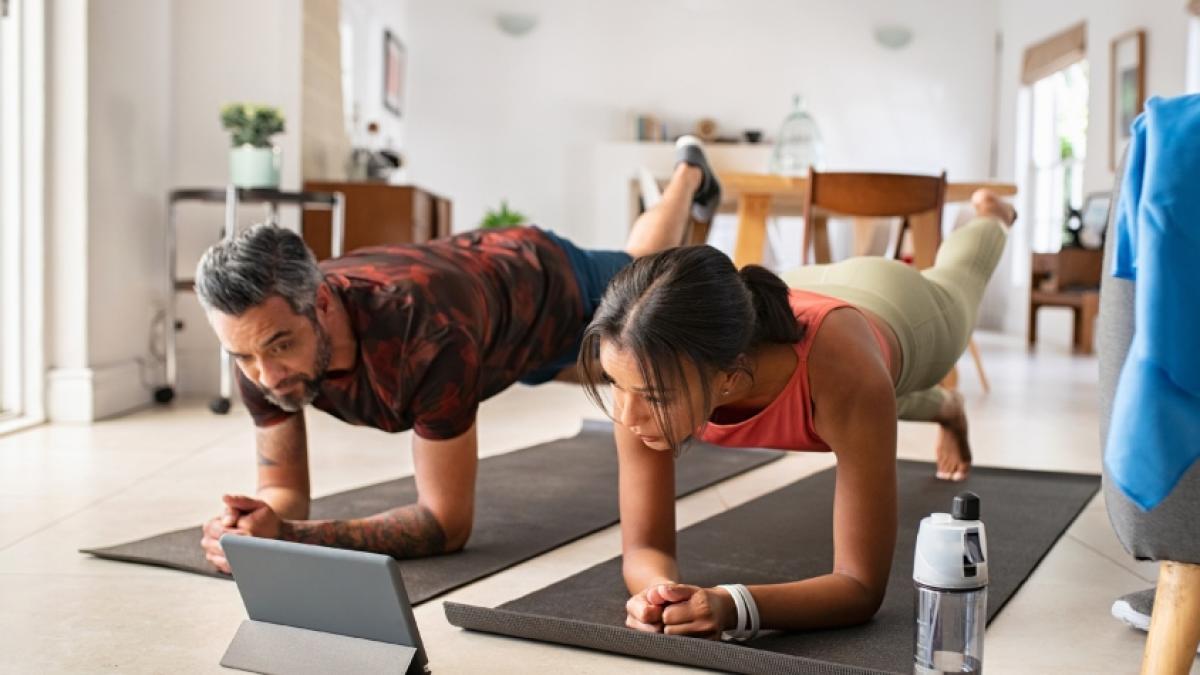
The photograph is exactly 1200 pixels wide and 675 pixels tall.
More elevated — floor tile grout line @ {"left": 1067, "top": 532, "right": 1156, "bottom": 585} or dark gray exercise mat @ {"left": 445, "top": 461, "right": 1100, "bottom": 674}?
dark gray exercise mat @ {"left": 445, "top": 461, "right": 1100, "bottom": 674}

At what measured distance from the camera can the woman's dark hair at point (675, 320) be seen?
1.50 m

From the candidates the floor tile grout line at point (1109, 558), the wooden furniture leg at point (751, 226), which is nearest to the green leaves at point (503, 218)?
the wooden furniture leg at point (751, 226)

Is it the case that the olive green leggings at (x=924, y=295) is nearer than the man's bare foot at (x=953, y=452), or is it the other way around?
the olive green leggings at (x=924, y=295)

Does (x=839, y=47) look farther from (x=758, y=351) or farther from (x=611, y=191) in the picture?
(x=758, y=351)

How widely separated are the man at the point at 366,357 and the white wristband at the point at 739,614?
678 millimetres

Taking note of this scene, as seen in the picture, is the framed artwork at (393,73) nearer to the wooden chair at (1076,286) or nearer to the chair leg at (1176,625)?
the wooden chair at (1076,286)

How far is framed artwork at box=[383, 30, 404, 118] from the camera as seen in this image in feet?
31.1

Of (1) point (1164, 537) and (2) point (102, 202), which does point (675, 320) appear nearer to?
(1) point (1164, 537)

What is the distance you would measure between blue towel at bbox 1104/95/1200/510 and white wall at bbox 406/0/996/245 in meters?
9.49

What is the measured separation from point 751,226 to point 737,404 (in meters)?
3.35

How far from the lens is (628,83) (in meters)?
10.9

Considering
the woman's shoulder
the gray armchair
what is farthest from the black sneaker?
the gray armchair

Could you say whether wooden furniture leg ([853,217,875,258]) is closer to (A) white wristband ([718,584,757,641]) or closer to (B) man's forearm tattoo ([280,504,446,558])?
(B) man's forearm tattoo ([280,504,446,558])

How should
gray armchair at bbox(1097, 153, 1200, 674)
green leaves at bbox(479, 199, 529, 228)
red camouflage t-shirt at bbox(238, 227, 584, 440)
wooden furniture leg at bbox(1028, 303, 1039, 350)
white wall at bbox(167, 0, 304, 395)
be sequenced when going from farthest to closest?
green leaves at bbox(479, 199, 529, 228) < wooden furniture leg at bbox(1028, 303, 1039, 350) < white wall at bbox(167, 0, 304, 395) < red camouflage t-shirt at bbox(238, 227, 584, 440) < gray armchair at bbox(1097, 153, 1200, 674)
